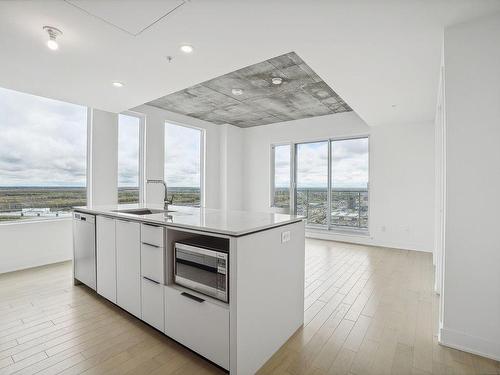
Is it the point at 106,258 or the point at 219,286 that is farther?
the point at 106,258

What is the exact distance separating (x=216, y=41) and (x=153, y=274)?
2110mm

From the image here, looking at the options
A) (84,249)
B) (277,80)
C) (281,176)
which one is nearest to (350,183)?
(281,176)

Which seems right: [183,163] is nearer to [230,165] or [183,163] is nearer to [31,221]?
[230,165]

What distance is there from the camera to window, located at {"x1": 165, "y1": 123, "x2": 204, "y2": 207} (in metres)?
5.66

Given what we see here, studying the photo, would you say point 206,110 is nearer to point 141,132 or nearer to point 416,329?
point 141,132

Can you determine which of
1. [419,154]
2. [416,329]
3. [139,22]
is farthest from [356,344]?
[419,154]

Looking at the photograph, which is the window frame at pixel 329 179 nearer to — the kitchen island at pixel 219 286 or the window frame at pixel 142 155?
the window frame at pixel 142 155

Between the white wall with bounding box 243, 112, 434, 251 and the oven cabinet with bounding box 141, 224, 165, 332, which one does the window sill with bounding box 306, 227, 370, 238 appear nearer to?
the white wall with bounding box 243, 112, 434, 251

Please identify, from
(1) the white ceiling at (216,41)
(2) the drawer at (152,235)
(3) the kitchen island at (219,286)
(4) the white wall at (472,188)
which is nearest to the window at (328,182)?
(1) the white ceiling at (216,41)

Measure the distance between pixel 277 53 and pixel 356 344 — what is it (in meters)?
2.68

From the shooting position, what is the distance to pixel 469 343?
189cm

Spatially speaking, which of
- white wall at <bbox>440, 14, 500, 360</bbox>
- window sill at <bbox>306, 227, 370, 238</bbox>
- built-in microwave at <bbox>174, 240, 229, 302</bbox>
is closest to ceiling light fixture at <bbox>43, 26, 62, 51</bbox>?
built-in microwave at <bbox>174, 240, 229, 302</bbox>

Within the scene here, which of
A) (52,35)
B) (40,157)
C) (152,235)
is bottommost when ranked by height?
(152,235)

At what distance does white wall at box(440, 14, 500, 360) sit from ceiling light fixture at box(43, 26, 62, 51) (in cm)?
319
